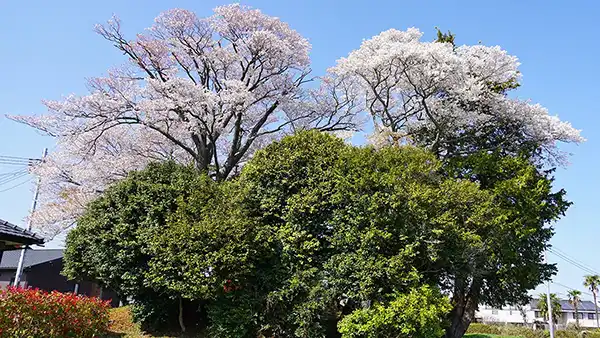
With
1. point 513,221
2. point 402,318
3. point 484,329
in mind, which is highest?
point 513,221

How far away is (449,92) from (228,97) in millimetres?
7664

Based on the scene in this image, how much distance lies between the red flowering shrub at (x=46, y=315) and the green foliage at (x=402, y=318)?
5287mm

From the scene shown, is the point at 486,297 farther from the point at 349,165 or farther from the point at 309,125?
the point at 309,125

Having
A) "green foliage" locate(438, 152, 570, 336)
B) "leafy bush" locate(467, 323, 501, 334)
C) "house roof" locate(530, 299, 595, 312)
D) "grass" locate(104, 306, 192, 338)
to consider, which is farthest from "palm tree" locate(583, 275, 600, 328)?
"grass" locate(104, 306, 192, 338)

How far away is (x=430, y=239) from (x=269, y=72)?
916 centimetres

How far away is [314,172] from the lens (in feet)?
36.0

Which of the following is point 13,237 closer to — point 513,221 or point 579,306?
point 513,221

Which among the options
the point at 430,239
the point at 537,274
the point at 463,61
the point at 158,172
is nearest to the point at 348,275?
the point at 430,239

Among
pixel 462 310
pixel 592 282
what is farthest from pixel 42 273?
pixel 592 282

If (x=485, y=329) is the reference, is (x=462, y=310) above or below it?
above

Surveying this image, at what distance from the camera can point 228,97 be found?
1445 cm

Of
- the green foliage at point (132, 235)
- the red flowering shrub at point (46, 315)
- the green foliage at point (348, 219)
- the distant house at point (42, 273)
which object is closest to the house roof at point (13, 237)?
the red flowering shrub at point (46, 315)

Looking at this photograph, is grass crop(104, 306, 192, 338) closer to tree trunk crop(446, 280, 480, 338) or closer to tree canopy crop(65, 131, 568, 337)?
tree canopy crop(65, 131, 568, 337)

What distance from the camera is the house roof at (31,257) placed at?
22.2m
